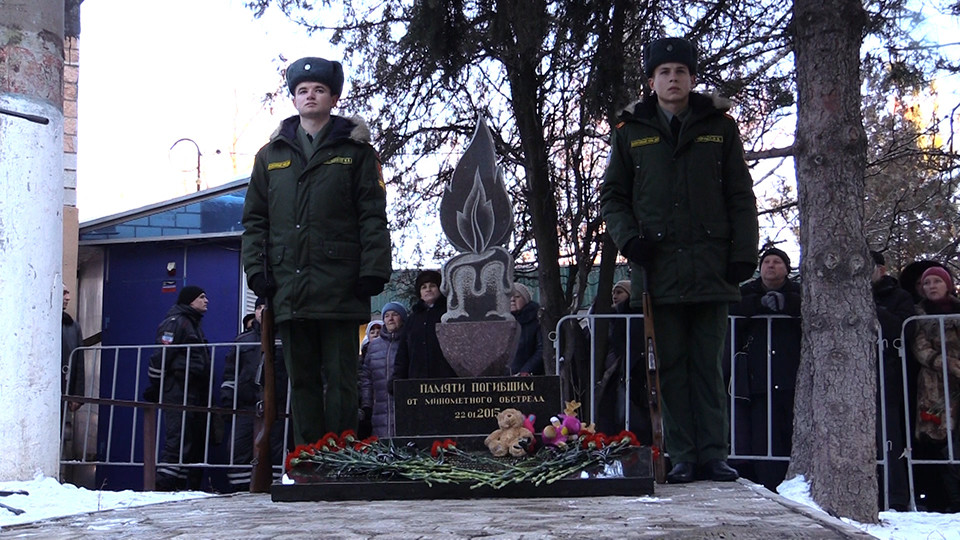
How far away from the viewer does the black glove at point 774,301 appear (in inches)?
276

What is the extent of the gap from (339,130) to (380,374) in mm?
3315

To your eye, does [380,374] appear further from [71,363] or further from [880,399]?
[880,399]

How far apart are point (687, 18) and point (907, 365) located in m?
3.18

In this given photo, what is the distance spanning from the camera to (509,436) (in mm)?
4945

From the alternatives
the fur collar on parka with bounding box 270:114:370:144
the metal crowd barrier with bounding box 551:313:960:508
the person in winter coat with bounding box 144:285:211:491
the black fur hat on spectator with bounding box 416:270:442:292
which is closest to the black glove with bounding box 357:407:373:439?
the person in winter coat with bounding box 144:285:211:491

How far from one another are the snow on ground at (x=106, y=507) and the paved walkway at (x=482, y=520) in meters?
1.06

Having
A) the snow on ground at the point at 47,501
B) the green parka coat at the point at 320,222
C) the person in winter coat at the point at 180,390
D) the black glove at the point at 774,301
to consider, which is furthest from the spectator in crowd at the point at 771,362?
the person in winter coat at the point at 180,390

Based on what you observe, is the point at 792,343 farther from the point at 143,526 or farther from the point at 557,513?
the point at 143,526

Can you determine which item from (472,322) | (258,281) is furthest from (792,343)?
(258,281)

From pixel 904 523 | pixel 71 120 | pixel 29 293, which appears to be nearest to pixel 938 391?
pixel 904 523

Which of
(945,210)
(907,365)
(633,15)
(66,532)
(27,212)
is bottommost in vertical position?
(66,532)

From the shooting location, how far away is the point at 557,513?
11.1 ft

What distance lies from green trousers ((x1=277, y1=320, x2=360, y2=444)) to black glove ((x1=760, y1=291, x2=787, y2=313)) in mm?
2970

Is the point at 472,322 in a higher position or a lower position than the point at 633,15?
lower
